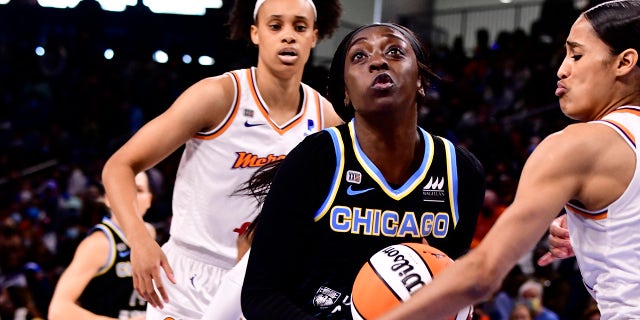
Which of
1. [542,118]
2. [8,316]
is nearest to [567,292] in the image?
[542,118]

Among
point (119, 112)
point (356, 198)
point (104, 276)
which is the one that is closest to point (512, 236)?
point (356, 198)

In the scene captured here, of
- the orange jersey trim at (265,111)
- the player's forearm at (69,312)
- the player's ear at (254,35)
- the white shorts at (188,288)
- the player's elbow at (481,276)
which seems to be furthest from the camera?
the player's forearm at (69,312)

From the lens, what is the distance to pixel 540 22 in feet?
43.4

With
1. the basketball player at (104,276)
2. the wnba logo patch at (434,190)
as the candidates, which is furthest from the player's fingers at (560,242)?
the basketball player at (104,276)

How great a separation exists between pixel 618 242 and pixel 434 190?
544 millimetres

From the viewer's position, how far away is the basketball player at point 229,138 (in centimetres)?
355

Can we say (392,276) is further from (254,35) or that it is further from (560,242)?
(254,35)

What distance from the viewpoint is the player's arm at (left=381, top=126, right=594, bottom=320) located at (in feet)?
6.34

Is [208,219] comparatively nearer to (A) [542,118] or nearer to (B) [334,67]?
(B) [334,67]

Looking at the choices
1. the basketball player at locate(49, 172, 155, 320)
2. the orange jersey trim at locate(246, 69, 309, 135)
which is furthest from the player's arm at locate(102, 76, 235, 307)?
the basketball player at locate(49, 172, 155, 320)

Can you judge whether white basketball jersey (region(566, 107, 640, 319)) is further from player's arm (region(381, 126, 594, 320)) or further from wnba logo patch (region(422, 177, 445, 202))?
wnba logo patch (region(422, 177, 445, 202))

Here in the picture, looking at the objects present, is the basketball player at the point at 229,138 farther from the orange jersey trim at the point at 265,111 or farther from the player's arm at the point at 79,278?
the player's arm at the point at 79,278

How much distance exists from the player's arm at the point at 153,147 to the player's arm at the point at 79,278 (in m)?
→ 0.95

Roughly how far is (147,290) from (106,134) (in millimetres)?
11517
